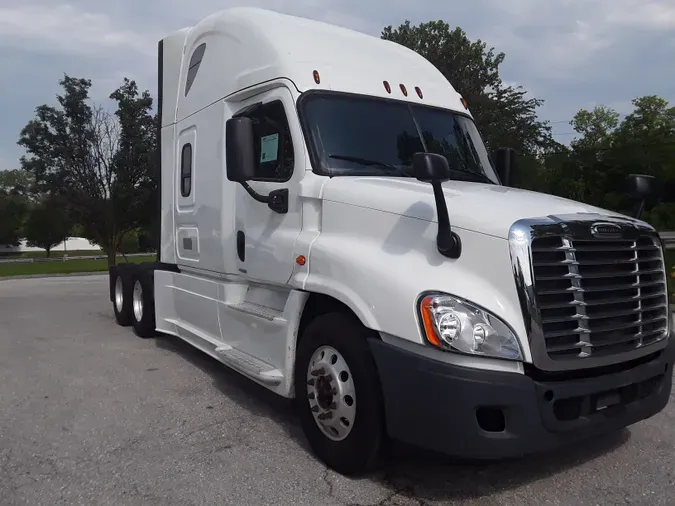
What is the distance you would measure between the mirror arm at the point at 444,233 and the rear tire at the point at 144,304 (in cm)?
562

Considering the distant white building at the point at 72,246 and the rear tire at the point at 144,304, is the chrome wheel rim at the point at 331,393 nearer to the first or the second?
the rear tire at the point at 144,304

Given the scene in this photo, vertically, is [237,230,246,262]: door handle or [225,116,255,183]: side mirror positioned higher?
[225,116,255,183]: side mirror

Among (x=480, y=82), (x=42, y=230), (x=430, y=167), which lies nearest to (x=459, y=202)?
(x=430, y=167)

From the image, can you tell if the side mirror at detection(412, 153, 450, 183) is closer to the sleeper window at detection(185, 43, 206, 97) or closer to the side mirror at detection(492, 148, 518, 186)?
the side mirror at detection(492, 148, 518, 186)

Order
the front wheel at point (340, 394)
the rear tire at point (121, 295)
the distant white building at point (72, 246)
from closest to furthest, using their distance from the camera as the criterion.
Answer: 1. the front wheel at point (340, 394)
2. the rear tire at point (121, 295)
3. the distant white building at point (72, 246)

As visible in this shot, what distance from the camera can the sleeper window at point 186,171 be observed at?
6.72 meters

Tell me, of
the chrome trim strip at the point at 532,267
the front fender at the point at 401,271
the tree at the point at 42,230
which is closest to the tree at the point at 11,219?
the tree at the point at 42,230

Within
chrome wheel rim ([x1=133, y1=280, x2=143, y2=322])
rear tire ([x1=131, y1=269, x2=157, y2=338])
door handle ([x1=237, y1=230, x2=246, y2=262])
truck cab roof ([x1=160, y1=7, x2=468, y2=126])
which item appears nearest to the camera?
truck cab roof ([x1=160, y1=7, x2=468, y2=126])

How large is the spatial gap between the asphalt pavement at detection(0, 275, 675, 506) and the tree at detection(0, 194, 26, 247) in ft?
238

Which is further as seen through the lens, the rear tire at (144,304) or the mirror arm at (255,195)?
the rear tire at (144,304)

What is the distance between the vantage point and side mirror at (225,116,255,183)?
15.1 ft

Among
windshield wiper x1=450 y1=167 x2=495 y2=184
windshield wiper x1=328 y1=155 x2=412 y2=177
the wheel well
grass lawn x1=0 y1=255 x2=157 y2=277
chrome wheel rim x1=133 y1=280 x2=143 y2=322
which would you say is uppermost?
windshield wiper x1=328 y1=155 x2=412 y2=177

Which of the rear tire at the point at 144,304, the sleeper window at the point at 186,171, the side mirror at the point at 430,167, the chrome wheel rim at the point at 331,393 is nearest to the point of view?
the side mirror at the point at 430,167

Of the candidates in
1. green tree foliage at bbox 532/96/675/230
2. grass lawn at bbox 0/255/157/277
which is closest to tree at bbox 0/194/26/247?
grass lawn at bbox 0/255/157/277
